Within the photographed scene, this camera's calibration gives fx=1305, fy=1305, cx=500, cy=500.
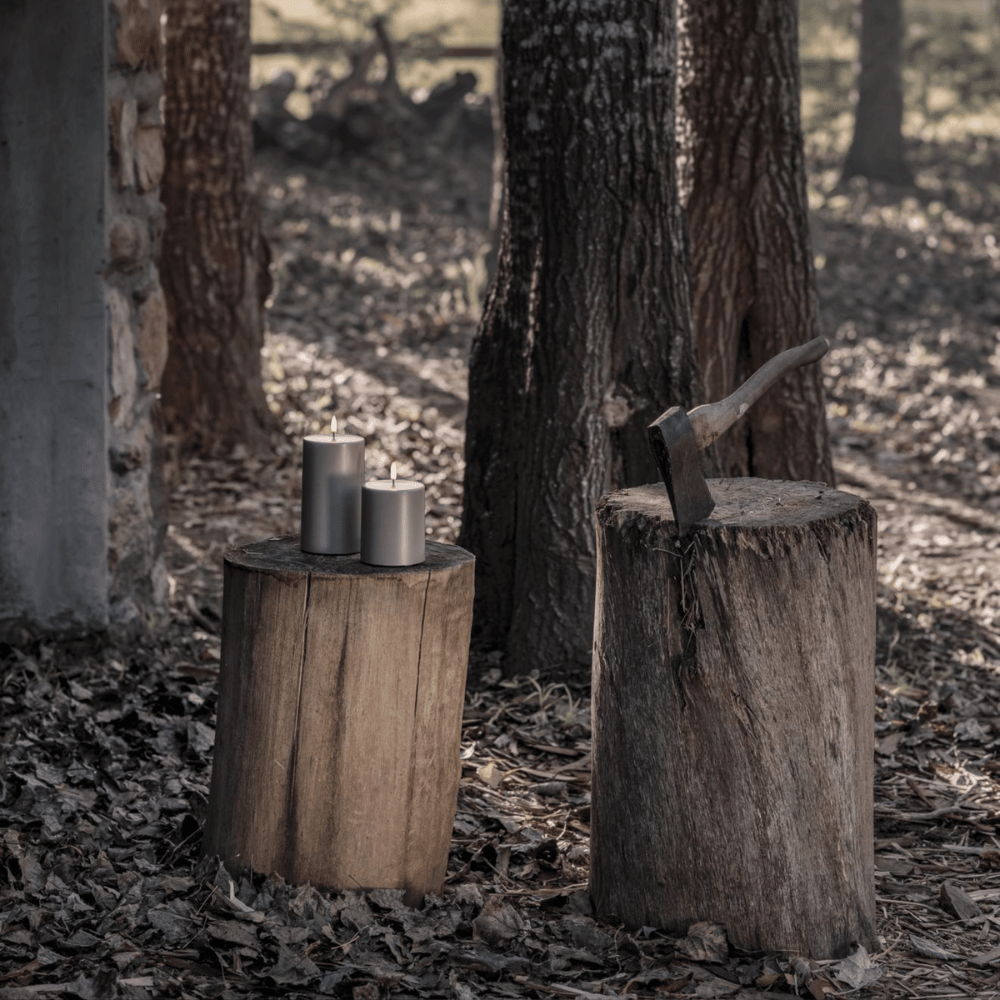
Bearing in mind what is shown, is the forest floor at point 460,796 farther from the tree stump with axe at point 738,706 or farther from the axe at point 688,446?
the axe at point 688,446

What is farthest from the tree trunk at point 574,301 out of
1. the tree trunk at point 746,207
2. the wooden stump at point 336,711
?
the wooden stump at point 336,711

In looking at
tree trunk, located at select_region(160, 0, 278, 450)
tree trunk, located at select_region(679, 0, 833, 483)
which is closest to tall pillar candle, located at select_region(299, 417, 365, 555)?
tree trunk, located at select_region(679, 0, 833, 483)

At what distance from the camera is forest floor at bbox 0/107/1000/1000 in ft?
8.60

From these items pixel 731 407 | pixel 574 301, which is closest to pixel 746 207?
pixel 574 301

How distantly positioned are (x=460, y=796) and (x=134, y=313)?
77.1 inches

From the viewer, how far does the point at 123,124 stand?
4.05 metres

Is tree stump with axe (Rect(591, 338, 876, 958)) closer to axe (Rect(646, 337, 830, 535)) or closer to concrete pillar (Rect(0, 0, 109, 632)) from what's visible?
axe (Rect(646, 337, 830, 535))

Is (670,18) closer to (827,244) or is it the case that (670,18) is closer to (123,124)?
(123,124)

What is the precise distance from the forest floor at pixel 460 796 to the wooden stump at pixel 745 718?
0.11 meters

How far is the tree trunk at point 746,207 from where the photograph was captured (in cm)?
485

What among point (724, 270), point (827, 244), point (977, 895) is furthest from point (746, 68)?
point (827, 244)

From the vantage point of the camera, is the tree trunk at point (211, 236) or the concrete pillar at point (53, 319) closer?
the concrete pillar at point (53, 319)

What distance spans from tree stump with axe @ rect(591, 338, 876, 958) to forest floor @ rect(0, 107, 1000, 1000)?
125 millimetres

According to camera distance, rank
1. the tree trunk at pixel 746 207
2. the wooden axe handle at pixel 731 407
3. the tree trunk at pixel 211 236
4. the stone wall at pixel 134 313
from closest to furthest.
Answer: the wooden axe handle at pixel 731 407
the stone wall at pixel 134 313
the tree trunk at pixel 746 207
the tree trunk at pixel 211 236
